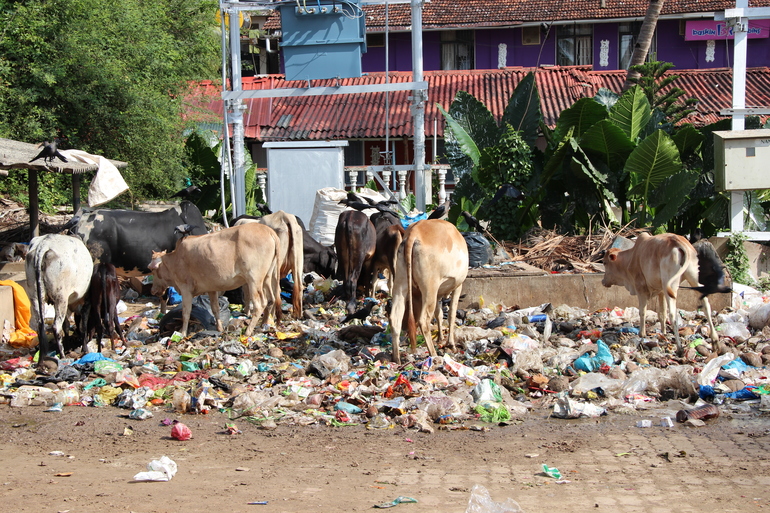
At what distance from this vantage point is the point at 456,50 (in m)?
28.2

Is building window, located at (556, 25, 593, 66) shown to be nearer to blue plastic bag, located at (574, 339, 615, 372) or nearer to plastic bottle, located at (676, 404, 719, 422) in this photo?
blue plastic bag, located at (574, 339, 615, 372)

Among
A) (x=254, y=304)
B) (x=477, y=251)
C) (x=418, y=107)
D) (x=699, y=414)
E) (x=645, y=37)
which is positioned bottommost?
(x=699, y=414)

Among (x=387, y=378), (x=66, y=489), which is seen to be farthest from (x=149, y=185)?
Result: (x=66, y=489)

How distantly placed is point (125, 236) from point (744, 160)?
29.6ft

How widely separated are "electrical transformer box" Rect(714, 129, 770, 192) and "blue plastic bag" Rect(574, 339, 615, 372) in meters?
4.84

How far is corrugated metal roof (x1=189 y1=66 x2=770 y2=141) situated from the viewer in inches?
928

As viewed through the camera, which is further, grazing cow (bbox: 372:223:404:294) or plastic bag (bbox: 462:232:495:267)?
plastic bag (bbox: 462:232:495:267)

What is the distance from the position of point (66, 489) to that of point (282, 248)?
5.63 m

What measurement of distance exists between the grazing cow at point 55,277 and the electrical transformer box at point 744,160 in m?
8.75

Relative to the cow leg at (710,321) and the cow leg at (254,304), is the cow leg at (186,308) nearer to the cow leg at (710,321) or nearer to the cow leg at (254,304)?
the cow leg at (254,304)

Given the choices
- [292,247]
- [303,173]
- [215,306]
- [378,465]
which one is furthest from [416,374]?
[303,173]

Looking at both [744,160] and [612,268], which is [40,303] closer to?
[612,268]

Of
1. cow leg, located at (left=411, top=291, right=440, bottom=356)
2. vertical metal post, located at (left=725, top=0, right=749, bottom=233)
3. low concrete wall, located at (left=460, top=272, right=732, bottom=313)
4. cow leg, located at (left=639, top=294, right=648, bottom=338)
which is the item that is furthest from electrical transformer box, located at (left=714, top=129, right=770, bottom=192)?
cow leg, located at (left=411, top=291, right=440, bottom=356)

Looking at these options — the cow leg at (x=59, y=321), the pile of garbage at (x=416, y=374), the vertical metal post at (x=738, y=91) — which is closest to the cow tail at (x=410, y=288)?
the pile of garbage at (x=416, y=374)
